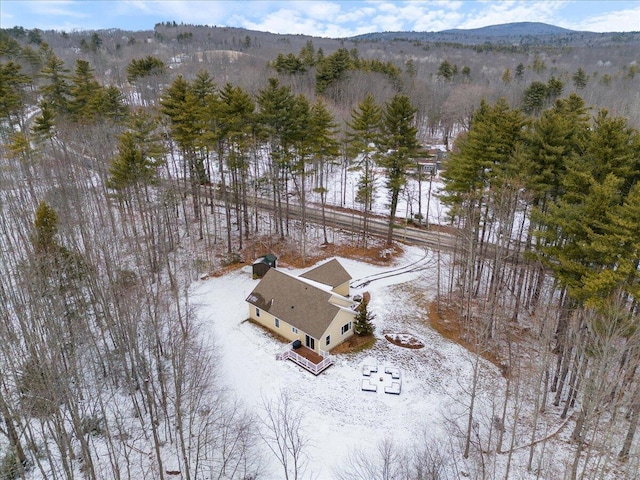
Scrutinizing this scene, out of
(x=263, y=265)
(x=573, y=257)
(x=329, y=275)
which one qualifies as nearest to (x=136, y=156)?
(x=263, y=265)

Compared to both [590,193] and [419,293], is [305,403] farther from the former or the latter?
[590,193]

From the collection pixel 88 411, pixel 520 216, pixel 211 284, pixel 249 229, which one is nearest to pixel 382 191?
pixel 520 216

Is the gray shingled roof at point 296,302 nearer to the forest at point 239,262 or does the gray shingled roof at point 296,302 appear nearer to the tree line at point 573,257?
the forest at point 239,262

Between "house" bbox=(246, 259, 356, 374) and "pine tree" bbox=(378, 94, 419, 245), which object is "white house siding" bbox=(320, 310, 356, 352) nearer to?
"house" bbox=(246, 259, 356, 374)

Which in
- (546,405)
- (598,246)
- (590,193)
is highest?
(590,193)

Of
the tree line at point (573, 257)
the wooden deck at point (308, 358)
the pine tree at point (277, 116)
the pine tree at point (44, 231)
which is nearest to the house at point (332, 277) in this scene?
the wooden deck at point (308, 358)

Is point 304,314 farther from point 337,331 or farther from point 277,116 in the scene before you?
point 277,116
